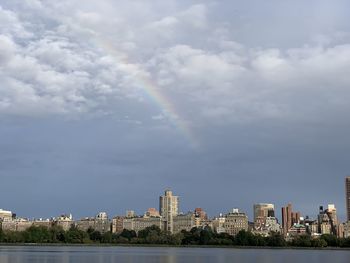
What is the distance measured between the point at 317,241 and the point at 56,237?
75.6 metres

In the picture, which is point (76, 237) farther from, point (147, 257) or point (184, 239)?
point (147, 257)

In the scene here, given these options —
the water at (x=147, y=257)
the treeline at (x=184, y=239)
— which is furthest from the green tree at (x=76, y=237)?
the water at (x=147, y=257)

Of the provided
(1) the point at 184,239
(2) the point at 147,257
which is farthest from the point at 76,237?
(2) the point at 147,257

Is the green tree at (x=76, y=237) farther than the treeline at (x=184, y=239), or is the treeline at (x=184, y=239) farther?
the green tree at (x=76, y=237)

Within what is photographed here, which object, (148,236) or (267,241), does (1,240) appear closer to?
(148,236)

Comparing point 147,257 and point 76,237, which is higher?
point 76,237

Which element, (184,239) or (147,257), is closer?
(147,257)

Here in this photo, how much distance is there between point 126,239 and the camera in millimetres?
190750

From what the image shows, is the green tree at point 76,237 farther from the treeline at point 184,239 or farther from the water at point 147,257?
the water at point 147,257

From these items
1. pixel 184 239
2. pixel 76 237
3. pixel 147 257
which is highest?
pixel 76 237

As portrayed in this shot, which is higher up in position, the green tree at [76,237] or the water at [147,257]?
the green tree at [76,237]

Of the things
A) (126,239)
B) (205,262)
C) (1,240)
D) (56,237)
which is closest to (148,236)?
(126,239)

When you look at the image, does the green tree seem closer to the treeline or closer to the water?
the treeline

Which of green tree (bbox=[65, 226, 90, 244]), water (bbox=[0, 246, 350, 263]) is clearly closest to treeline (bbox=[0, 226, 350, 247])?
green tree (bbox=[65, 226, 90, 244])
